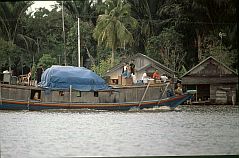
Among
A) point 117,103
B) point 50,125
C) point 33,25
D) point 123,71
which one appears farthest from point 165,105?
point 33,25

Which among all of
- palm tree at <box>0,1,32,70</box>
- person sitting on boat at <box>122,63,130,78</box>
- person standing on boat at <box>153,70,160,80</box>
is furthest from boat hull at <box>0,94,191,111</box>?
palm tree at <box>0,1,32,70</box>

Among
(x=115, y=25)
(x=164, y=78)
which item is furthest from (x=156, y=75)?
(x=115, y=25)

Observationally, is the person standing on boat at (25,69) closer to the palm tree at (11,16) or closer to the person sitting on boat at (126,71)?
the palm tree at (11,16)

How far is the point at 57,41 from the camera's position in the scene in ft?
20.5

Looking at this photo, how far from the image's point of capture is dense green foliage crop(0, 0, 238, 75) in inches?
238

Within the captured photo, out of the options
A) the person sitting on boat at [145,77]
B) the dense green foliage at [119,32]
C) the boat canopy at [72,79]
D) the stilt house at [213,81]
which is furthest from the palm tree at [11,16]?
the person sitting on boat at [145,77]

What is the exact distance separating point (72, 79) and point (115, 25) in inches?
81.7

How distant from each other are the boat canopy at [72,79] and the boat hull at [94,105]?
0.44 metres

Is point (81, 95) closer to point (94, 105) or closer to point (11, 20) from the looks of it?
point (94, 105)

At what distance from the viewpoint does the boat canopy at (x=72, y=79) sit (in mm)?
7500

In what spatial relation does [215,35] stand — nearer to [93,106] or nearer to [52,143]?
[52,143]

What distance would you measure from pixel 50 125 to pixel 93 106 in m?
2.95

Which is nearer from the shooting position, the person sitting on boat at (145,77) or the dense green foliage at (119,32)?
the dense green foliage at (119,32)

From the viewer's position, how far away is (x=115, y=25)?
6.75 m
